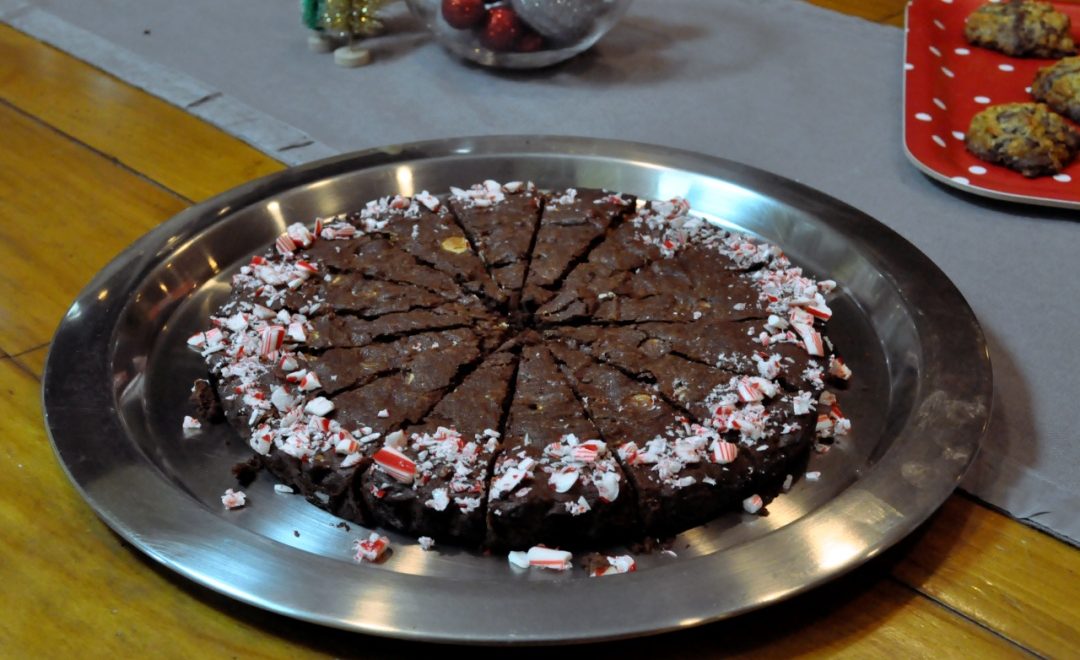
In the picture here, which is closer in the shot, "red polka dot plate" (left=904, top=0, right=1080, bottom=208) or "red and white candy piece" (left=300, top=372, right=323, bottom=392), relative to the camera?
"red and white candy piece" (left=300, top=372, right=323, bottom=392)

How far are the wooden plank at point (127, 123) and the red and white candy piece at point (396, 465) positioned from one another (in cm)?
97

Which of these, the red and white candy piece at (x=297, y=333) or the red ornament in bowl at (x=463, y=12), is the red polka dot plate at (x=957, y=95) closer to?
the red ornament in bowl at (x=463, y=12)

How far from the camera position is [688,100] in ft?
7.72

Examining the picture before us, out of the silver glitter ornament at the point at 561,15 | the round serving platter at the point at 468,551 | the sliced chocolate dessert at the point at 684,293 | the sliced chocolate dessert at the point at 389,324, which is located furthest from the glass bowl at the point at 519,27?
the sliced chocolate dessert at the point at 389,324

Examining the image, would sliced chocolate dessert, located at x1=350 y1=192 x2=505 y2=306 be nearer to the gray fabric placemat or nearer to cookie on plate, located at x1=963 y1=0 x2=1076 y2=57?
the gray fabric placemat

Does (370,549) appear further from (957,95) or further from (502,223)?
(957,95)

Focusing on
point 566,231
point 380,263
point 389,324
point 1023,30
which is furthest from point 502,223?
point 1023,30

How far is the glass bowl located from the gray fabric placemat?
0.05 meters

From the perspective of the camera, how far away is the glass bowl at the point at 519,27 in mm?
2326

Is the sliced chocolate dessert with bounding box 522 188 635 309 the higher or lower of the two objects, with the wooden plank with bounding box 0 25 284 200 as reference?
higher

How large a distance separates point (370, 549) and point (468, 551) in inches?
4.4

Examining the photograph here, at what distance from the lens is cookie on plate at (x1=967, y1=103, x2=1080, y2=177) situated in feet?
6.42

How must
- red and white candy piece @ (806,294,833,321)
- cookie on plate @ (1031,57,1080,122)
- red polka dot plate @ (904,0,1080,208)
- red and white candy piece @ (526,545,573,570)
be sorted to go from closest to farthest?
red and white candy piece @ (526,545,573,570)
red and white candy piece @ (806,294,833,321)
red polka dot plate @ (904,0,1080,208)
cookie on plate @ (1031,57,1080,122)

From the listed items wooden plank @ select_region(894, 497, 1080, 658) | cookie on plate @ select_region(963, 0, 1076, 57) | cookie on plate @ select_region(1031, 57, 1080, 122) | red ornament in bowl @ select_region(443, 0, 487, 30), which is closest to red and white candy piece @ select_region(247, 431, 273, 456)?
wooden plank @ select_region(894, 497, 1080, 658)
